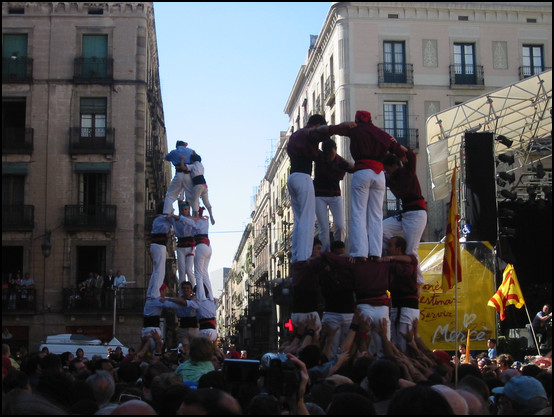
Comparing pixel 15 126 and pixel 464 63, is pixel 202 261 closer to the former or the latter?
pixel 15 126

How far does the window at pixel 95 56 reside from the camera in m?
36.0

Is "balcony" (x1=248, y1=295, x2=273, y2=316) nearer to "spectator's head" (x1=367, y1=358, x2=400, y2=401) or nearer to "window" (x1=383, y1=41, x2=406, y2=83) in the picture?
"window" (x1=383, y1=41, x2=406, y2=83)

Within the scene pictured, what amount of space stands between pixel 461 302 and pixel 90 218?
68.1 feet

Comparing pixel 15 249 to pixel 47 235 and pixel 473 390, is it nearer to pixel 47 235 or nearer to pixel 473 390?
pixel 47 235

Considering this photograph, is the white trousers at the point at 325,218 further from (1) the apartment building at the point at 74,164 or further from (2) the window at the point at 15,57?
(2) the window at the point at 15,57

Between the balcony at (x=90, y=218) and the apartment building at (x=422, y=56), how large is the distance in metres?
11.4

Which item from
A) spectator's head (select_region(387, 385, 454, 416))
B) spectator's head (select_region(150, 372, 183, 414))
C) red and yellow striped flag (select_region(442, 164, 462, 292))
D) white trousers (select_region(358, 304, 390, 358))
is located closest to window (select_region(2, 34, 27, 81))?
red and yellow striped flag (select_region(442, 164, 462, 292))

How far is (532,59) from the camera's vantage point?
40062 mm

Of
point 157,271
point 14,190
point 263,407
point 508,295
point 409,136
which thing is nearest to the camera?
point 263,407

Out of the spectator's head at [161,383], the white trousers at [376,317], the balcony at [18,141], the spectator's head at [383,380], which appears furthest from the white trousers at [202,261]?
the balcony at [18,141]

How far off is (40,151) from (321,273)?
2694 cm

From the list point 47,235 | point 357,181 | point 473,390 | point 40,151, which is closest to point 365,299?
point 357,181

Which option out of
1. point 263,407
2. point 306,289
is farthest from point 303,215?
point 263,407

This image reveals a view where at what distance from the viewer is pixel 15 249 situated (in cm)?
3466
